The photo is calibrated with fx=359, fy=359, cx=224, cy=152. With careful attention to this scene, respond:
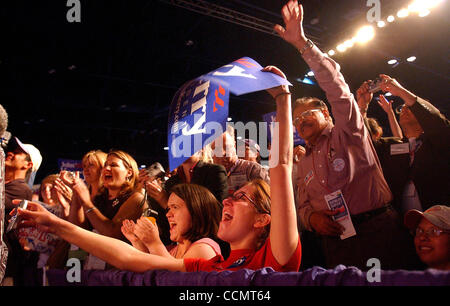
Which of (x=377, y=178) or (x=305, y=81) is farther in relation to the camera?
(x=305, y=81)

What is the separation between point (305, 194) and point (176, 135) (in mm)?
1271

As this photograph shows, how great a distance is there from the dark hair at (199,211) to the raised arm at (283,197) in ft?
2.32

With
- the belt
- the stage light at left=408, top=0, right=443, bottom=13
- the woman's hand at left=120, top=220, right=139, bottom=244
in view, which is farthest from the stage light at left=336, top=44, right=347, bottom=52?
the woman's hand at left=120, top=220, right=139, bottom=244

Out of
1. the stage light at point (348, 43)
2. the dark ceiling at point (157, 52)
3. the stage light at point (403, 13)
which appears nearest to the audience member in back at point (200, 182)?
the dark ceiling at point (157, 52)

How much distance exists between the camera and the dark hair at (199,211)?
1.90 m

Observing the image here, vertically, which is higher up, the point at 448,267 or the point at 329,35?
the point at 329,35

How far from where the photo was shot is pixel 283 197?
1.22 metres

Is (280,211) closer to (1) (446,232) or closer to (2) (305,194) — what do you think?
(1) (446,232)

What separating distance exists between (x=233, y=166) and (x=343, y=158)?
94 centimetres

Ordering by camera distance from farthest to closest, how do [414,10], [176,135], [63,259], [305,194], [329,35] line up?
[329,35] → [414,10] → [63,259] → [305,194] → [176,135]

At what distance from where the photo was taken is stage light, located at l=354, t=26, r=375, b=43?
5.48 metres
